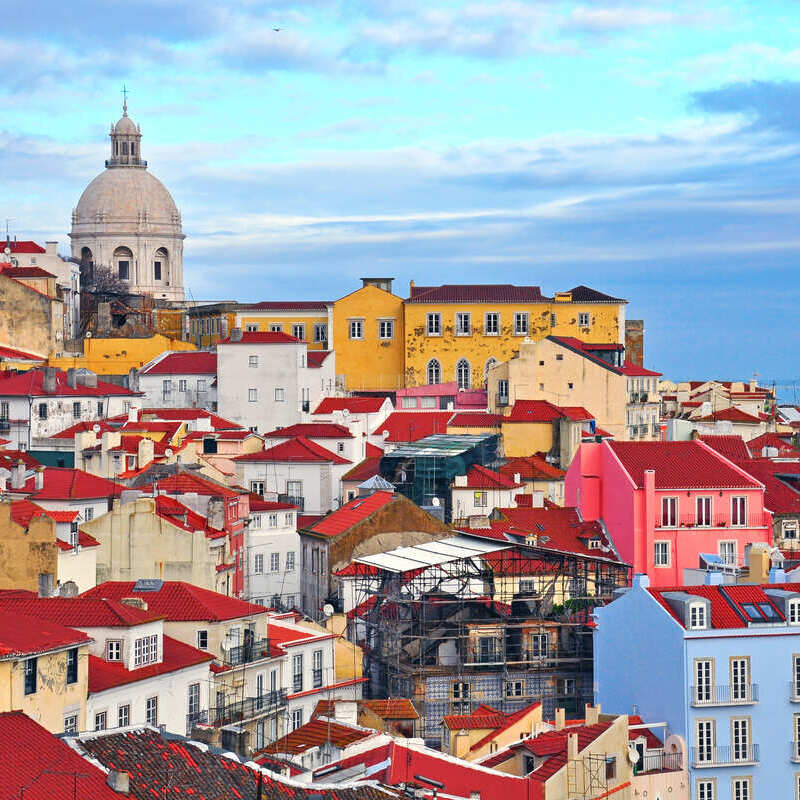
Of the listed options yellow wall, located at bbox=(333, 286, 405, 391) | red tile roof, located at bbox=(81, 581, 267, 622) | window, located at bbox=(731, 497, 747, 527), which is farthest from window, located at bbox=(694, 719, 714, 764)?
yellow wall, located at bbox=(333, 286, 405, 391)

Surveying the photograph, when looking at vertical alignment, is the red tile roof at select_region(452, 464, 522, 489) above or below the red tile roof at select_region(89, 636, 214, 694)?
above

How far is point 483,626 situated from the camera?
158 ft

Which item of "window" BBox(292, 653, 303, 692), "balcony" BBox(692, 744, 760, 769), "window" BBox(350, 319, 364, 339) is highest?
"window" BBox(350, 319, 364, 339)

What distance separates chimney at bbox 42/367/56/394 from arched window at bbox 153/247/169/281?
4578cm

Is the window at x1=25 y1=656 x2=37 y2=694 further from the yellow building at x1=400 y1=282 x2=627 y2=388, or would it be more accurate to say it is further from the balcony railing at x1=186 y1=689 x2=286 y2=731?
the yellow building at x1=400 y1=282 x2=627 y2=388

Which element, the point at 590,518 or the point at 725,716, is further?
the point at 590,518

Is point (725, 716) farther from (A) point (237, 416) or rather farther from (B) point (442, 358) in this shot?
(B) point (442, 358)

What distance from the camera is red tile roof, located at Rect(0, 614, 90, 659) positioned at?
31672 mm

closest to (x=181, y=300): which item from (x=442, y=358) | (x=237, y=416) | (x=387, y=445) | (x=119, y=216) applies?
(x=119, y=216)

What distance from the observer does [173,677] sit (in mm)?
38156

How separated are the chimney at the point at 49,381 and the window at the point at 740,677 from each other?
159 feet

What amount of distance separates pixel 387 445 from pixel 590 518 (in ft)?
82.7

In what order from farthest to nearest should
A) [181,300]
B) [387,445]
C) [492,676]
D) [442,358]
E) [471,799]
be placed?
[181,300] < [442,358] < [387,445] < [492,676] < [471,799]

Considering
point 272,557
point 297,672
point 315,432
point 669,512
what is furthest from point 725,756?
point 315,432
